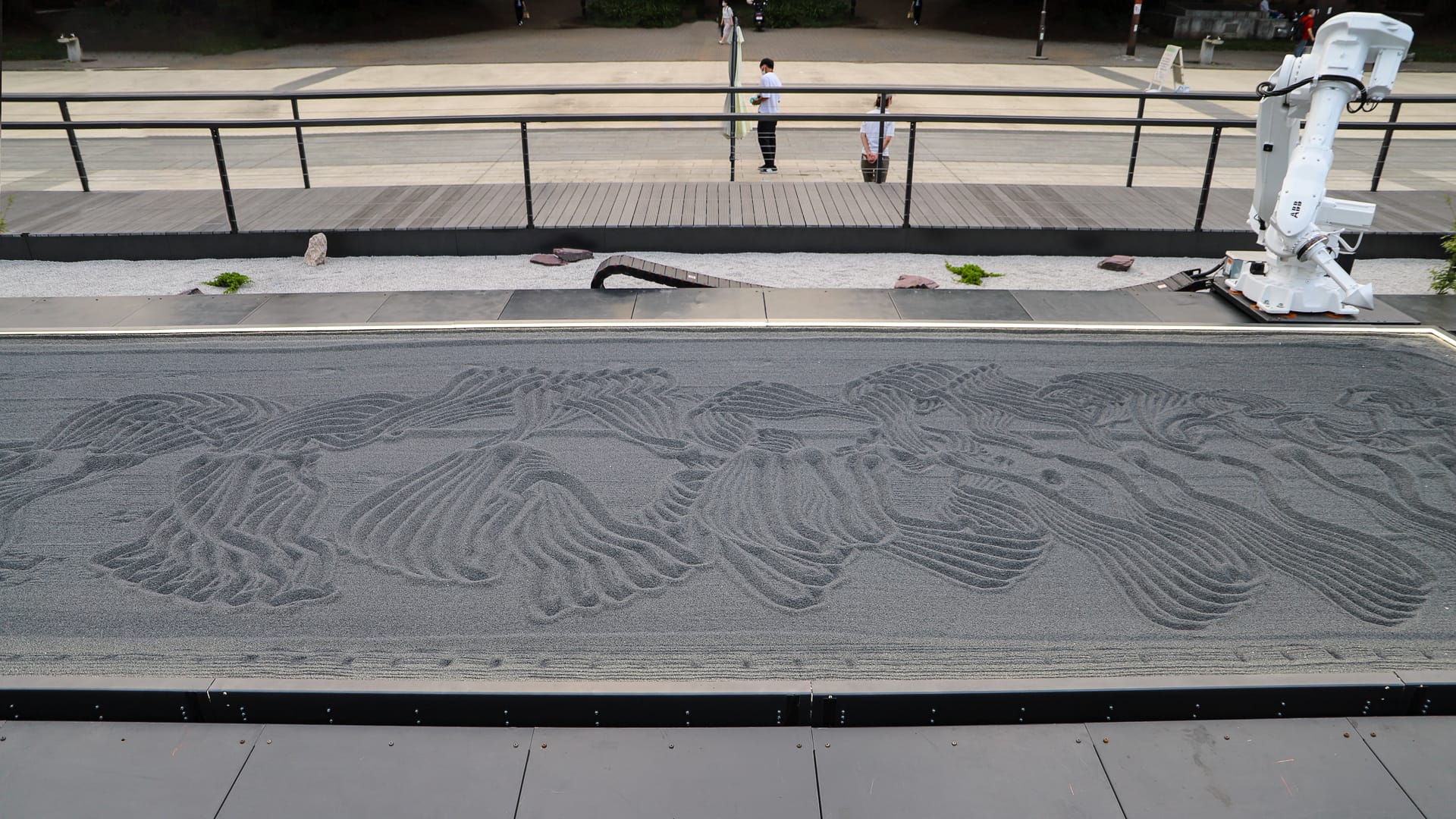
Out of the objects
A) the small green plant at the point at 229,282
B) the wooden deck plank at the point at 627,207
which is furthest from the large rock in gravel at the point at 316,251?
the wooden deck plank at the point at 627,207

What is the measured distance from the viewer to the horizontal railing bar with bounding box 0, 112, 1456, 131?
7.14m

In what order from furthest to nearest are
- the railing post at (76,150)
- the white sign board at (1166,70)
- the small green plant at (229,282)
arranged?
1. the white sign board at (1166,70)
2. the railing post at (76,150)
3. the small green plant at (229,282)

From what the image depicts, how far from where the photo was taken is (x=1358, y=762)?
2.52 m

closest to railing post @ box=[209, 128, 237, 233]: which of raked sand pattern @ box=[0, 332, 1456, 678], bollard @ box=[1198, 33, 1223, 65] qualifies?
raked sand pattern @ box=[0, 332, 1456, 678]

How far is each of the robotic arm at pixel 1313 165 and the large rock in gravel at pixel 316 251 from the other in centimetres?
638

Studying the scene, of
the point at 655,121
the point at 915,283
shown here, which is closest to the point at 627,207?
the point at 655,121

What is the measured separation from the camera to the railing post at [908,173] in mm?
7277

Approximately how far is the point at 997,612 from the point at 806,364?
7.12 ft

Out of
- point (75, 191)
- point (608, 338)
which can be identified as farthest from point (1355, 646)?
point (75, 191)

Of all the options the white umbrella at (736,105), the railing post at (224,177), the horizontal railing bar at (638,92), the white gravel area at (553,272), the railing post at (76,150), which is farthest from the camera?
the white umbrella at (736,105)

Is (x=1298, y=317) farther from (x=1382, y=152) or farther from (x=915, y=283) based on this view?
(x=1382, y=152)

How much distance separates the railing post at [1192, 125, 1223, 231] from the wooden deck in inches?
3.0

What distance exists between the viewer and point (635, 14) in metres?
30.3

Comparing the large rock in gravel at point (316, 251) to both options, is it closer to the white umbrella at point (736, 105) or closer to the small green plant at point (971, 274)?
the white umbrella at point (736, 105)
